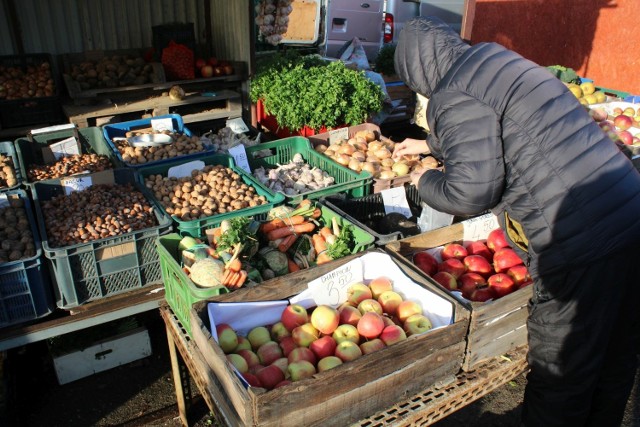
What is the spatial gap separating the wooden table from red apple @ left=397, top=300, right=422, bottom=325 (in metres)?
0.32

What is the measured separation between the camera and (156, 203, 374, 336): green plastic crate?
2.54 m

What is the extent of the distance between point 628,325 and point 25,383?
3643mm

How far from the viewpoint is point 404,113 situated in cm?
729

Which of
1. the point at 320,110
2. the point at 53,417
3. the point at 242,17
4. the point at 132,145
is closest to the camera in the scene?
the point at 53,417

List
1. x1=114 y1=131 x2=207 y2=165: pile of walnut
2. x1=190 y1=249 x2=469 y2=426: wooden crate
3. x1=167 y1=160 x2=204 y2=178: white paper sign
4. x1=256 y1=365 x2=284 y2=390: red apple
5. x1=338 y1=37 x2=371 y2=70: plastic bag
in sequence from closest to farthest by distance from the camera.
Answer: x1=190 y1=249 x2=469 y2=426: wooden crate
x1=256 y1=365 x2=284 y2=390: red apple
x1=167 y1=160 x2=204 y2=178: white paper sign
x1=114 y1=131 x2=207 y2=165: pile of walnut
x1=338 y1=37 x2=371 y2=70: plastic bag

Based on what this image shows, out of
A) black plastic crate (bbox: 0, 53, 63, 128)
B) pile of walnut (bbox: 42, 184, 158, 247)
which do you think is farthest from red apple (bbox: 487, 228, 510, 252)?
black plastic crate (bbox: 0, 53, 63, 128)

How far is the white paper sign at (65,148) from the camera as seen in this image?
4.30m

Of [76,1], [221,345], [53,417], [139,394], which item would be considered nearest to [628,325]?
[221,345]

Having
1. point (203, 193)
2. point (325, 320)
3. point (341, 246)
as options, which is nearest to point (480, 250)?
point (341, 246)

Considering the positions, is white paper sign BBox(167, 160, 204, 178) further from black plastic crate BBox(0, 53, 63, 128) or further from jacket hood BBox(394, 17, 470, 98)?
jacket hood BBox(394, 17, 470, 98)

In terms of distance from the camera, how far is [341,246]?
9.69 ft

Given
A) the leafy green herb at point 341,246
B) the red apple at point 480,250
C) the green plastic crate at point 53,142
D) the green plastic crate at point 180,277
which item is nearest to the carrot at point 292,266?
the leafy green herb at point 341,246

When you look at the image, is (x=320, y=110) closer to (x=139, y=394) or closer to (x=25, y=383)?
(x=139, y=394)

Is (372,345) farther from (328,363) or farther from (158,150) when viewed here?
(158,150)
